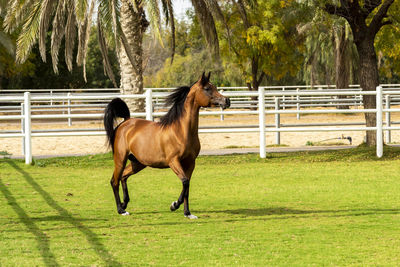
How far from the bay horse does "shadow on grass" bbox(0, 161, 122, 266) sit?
800mm

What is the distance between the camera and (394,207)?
926cm

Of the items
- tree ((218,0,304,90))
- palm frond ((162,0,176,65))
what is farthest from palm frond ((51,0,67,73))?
tree ((218,0,304,90))

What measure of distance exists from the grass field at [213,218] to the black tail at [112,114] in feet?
3.38

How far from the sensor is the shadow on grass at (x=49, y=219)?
635 cm

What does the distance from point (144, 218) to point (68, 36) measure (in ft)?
28.8

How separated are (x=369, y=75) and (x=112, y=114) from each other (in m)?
10.2

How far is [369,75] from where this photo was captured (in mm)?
17797

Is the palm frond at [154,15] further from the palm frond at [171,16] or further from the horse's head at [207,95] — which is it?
the horse's head at [207,95]

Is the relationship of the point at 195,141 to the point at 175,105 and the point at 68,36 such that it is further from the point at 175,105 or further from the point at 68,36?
the point at 68,36

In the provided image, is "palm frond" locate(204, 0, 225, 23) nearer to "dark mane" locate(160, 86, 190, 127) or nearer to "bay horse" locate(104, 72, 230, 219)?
"bay horse" locate(104, 72, 230, 219)

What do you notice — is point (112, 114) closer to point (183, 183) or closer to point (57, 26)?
point (183, 183)

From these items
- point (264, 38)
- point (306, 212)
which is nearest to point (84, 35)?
point (306, 212)

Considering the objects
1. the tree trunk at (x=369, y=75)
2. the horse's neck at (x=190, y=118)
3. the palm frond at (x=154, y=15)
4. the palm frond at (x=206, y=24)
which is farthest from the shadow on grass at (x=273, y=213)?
the tree trunk at (x=369, y=75)

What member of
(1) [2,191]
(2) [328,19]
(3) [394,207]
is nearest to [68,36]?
(1) [2,191]
